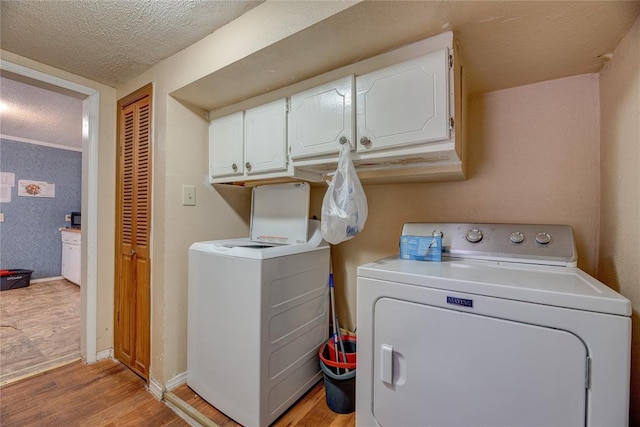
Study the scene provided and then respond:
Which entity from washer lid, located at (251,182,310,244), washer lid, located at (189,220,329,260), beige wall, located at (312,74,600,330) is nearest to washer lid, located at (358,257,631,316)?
beige wall, located at (312,74,600,330)

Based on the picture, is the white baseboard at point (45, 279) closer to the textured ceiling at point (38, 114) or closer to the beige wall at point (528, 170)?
the textured ceiling at point (38, 114)

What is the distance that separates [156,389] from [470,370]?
180cm

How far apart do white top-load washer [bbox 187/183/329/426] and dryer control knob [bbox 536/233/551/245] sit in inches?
43.0

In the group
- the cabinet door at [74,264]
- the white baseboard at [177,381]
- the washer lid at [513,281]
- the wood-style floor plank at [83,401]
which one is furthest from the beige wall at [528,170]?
the cabinet door at [74,264]

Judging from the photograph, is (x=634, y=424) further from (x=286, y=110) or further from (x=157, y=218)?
(x=157, y=218)

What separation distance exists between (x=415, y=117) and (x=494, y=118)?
2.26 ft

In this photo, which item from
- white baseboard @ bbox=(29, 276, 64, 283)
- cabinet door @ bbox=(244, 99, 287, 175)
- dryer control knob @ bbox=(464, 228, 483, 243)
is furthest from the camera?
white baseboard @ bbox=(29, 276, 64, 283)

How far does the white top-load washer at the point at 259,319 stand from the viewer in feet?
4.38

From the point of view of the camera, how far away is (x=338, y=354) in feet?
5.28

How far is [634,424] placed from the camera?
89 cm

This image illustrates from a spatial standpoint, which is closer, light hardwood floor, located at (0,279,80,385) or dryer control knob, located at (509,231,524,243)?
dryer control knob, located at (509,231,524,243)

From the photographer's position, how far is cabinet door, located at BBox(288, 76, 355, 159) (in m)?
1.29

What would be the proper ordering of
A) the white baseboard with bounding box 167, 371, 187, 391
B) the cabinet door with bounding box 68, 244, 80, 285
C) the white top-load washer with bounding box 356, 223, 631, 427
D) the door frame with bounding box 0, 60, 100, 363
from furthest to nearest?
1. the cabinet door with bounding box 68, 244, 80, 285
2. the door frame with bounding box 0, 60, 100, 363
3. the white baseboard with bounding box 167, 371, 187, 391
4. the white top-load washer with bounding box 356, 223, 631, 427

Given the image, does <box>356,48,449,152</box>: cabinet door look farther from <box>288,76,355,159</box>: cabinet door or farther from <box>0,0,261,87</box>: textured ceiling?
<box>0,0,261,87</box>: textured ceiling
